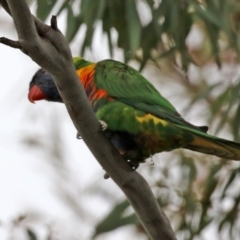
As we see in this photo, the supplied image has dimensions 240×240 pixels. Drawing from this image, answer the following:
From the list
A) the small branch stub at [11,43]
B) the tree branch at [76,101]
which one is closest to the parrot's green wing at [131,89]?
the tree branch at [76,101]

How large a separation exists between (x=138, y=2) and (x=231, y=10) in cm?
34

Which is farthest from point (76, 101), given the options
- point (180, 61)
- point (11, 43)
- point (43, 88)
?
point (180, 61)

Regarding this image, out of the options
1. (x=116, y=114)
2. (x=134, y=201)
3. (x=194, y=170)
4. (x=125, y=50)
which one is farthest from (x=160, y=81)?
(x=134, y=201)

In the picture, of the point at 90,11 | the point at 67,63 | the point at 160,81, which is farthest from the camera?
the point at 160,81

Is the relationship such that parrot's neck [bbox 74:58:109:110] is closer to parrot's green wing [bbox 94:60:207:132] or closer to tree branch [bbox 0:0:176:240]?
parrot's green wing [bbox 94:60:207:132]

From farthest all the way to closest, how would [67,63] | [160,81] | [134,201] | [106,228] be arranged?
1. [160,81]
2. [106,228]
3. [134,201]
4. [67,63]

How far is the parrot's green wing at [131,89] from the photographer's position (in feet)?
5.92

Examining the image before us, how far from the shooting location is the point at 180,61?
262cm

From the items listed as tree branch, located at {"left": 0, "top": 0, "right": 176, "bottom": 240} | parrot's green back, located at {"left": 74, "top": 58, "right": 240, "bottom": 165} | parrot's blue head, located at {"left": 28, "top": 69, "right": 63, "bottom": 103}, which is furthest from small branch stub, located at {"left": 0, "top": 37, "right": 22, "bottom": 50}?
parrot's blue head, located at {"left": 28, "top": 69, "right": 63, "bottom": 103}

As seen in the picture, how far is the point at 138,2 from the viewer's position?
2.35 meters

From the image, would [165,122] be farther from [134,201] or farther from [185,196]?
[185,196]

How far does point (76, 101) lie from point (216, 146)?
46 centimetres

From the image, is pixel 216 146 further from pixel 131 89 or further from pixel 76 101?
pixel 76 101

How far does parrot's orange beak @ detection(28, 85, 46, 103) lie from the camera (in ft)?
6.75
